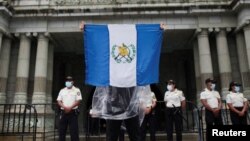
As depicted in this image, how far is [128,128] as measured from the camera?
622 cm

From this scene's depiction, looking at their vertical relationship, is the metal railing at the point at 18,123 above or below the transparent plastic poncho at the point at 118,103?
below

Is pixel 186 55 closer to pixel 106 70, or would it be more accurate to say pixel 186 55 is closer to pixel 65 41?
pixel 65 41

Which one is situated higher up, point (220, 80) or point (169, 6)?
point (169, 6)

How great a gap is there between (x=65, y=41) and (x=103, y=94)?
13636 mm

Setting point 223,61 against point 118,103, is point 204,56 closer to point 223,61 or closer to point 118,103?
point 223,61

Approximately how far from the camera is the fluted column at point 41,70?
1653 cm

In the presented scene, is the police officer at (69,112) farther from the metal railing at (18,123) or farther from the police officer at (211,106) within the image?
the police officer at (211,106)

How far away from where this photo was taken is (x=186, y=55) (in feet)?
71.4

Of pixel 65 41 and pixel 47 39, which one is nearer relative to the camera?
pixel 47 39

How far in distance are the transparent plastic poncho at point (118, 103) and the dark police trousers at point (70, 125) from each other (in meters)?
2.82

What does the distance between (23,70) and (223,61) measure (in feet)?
36.9

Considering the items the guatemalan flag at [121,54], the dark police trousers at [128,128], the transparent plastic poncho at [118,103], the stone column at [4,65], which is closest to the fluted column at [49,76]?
the stone column at [4,65]

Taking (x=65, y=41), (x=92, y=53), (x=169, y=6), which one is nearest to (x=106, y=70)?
(x=92, y=53)

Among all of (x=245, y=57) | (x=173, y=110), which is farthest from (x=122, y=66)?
(x=245, y=57)
